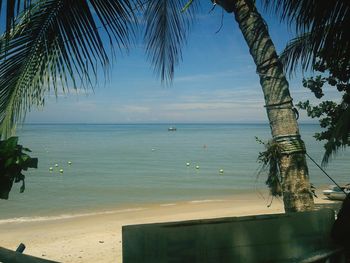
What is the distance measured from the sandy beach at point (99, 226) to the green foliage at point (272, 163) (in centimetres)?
510

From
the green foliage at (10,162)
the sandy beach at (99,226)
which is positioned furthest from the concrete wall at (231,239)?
the sandy beach at (99,226)

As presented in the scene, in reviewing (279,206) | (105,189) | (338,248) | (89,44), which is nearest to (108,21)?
(89,44)

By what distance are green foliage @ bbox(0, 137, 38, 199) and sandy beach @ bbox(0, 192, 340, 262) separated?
6796 millimetres

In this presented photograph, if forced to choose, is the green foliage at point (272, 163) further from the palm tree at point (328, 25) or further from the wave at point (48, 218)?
the wave at point (48, 218)

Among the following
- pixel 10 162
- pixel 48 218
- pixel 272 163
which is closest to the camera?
pixel 10 162

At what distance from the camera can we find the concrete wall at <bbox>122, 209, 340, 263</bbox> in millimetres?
1761

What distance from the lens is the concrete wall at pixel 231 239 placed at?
69.3 inches

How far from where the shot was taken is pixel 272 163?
12.1 ft

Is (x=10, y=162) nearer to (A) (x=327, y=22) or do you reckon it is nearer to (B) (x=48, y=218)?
(A) (x=327, y=22)

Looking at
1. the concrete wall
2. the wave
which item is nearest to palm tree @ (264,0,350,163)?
the concrete wall

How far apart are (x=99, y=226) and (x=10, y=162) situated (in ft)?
36.9

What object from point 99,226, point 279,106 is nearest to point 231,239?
point 279,106

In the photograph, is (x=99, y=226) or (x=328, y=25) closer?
(x=328, y=25)

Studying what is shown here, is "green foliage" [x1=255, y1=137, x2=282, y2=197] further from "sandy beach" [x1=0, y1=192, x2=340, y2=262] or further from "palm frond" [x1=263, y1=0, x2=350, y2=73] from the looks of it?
"sandy beach" [x1=0, y1=192, x2=340, y2=262]
